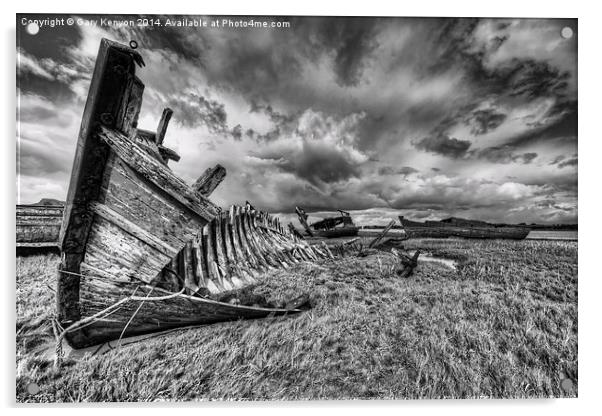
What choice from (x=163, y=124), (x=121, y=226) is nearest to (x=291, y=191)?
(x=163, y=124)

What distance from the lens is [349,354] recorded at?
236 centimetres

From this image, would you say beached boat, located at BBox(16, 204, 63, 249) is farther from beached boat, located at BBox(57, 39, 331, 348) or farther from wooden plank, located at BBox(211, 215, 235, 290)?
beached boat, located at BBox(57, 39, 331, 348)

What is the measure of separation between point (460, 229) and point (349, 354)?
4.54 metres

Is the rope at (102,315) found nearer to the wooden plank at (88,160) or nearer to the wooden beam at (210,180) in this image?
the wooden plank at (88,160)

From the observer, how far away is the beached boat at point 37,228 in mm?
5648

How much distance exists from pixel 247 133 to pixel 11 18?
104 inches

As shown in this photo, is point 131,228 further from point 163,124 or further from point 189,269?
point 163,124

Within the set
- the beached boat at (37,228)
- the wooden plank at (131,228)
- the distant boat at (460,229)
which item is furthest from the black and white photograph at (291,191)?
the beached boat at (37,228)

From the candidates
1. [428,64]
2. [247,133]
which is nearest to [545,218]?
[428,64]

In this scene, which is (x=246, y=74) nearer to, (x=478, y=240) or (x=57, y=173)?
(x=57, y=173)

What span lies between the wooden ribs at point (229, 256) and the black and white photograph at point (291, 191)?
7 centimetres

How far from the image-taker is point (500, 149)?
10.9ft

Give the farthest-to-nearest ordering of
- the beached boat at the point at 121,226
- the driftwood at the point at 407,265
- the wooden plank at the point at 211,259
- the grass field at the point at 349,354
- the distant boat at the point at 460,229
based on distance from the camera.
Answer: the distant boat at the point at 460,229 → the driftwood at the point at 407,265 → the wooden plank at the point at 211,259 → the grass field at the point at 349,354 → the beached boat at the point at 121,226

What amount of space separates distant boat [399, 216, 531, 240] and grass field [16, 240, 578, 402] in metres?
1.54
